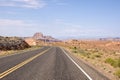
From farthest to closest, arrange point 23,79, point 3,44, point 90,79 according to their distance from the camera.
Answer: point 3,44
point 90,79
point 23,79

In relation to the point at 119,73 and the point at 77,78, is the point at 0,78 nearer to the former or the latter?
the point at 77,78

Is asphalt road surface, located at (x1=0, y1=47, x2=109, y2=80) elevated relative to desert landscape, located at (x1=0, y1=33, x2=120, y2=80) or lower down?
elevated

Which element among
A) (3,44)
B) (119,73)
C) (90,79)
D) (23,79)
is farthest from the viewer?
(3,44)

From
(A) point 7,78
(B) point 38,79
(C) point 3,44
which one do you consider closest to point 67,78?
(B) point 38,79

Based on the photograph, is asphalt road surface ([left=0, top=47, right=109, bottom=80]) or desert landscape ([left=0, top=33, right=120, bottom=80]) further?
desert landscape ([left=0, top=33, right=120, bottom=80])

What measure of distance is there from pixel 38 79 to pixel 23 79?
2.22 ft

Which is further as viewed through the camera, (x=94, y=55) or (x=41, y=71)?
(x=94, y=55)

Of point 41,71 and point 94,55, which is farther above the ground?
point 41,71

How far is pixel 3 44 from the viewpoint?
61844mm

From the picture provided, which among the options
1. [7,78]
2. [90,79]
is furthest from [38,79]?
[90,79]

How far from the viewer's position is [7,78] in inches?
475

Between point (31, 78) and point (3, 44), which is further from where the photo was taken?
point (3, 44)

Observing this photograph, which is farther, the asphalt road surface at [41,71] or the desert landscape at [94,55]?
the desert landscape at [94,55]

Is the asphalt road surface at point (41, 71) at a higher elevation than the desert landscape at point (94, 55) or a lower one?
higher
